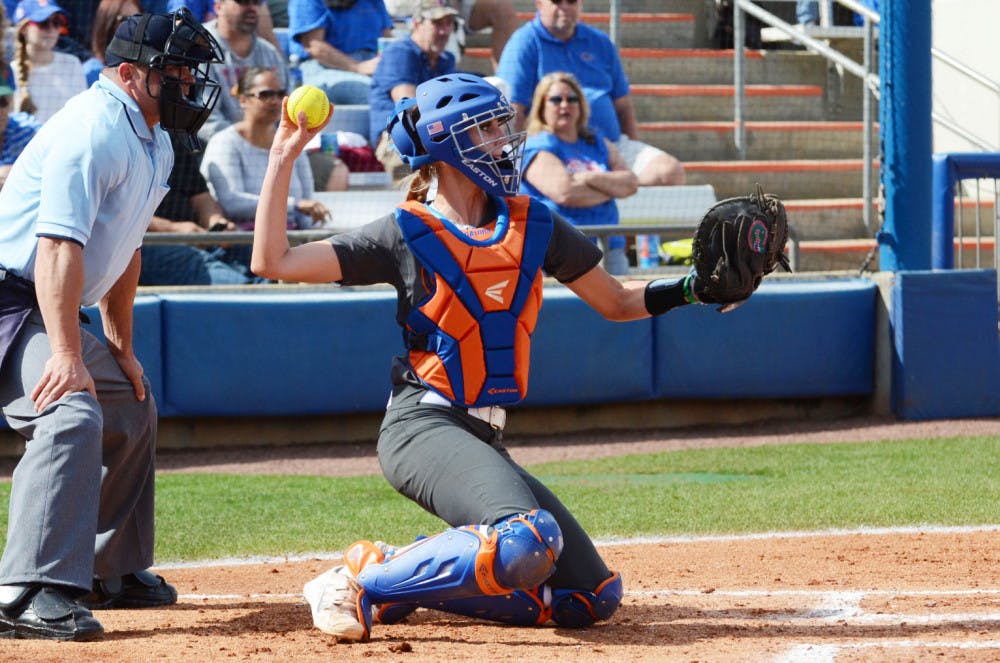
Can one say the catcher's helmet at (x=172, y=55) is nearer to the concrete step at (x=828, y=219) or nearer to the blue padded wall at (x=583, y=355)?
the blue padded wall at (x=583, y=355)

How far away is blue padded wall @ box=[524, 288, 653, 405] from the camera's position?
8.65 metres

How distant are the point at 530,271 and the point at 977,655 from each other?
160 cm

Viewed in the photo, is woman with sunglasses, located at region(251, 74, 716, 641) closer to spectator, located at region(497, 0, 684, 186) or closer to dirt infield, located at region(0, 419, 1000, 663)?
dirt infield, located at region(0, 419, 1000, 663)

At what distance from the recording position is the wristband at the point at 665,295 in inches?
167

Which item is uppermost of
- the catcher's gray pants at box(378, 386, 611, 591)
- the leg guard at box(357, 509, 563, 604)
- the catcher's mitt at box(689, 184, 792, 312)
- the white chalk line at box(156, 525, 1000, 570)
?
the catcher's mitt at box(689, 184, 792, 312)

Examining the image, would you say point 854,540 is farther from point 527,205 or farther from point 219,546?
point 219,546

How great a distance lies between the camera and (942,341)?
8867mm

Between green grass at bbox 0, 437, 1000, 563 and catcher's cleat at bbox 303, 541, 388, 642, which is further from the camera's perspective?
green grass at bbox 0, 437, 1000, 563

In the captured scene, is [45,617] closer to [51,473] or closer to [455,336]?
[51,473]

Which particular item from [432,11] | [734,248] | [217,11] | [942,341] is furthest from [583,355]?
[734,248]

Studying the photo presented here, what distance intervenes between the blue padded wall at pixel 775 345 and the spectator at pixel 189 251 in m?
2.74

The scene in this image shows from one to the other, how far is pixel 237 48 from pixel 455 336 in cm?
635

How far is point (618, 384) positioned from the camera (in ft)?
28.7

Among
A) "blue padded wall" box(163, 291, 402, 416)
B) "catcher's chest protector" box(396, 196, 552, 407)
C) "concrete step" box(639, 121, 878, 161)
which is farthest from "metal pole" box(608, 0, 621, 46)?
"catcher's chest protector" box(396, 196, 552, 407)
